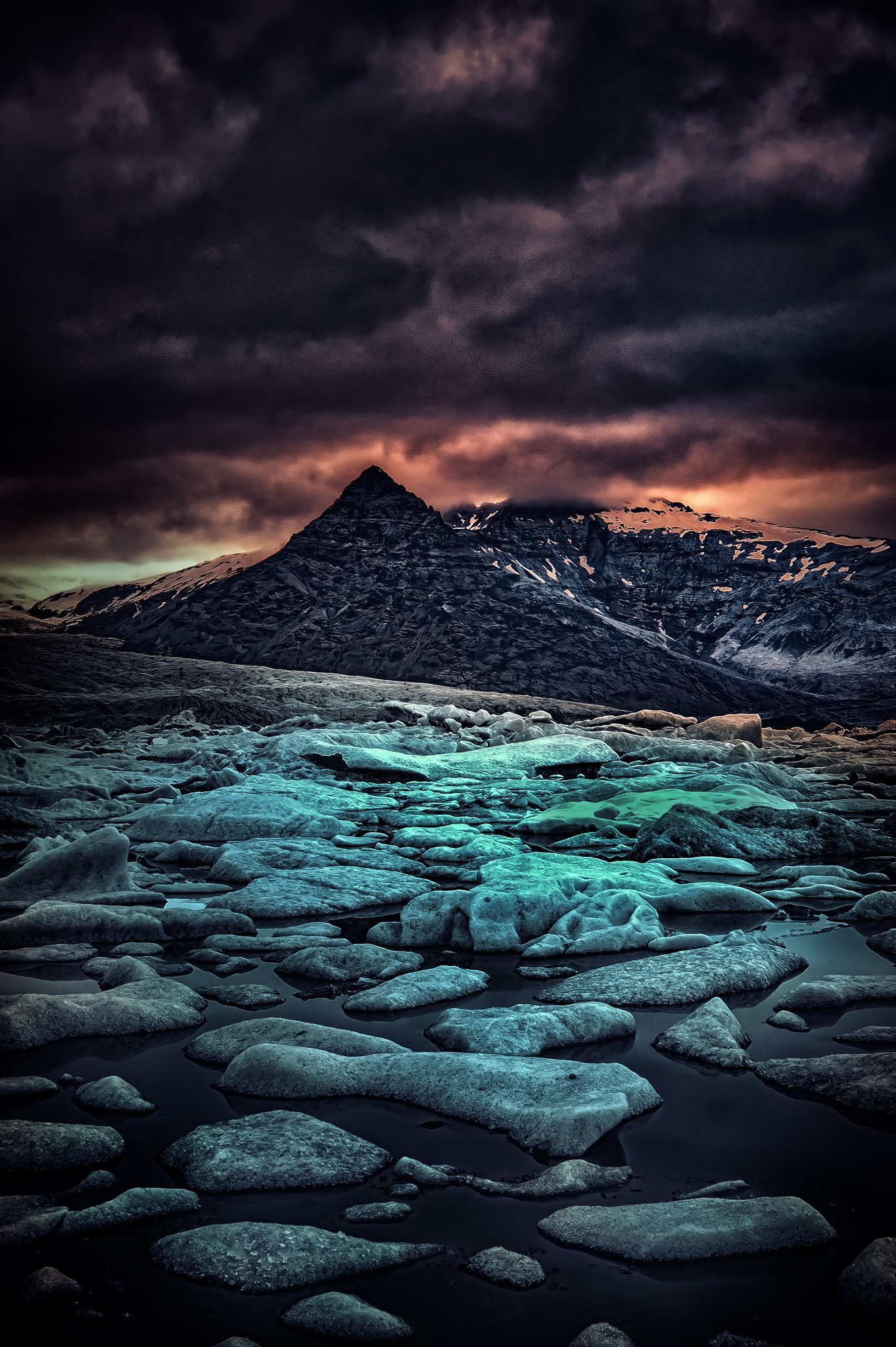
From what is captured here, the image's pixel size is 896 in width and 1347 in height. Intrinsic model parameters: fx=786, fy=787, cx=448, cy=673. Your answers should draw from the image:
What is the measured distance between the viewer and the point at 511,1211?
354 centimetres

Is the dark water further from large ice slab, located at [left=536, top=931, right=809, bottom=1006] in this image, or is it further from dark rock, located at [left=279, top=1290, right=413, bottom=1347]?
large ice slab, located at [left=536, top=931, right=809, bottom=1006]

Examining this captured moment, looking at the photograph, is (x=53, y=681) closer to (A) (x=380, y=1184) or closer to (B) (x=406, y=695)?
(B) (x=406, y=695)

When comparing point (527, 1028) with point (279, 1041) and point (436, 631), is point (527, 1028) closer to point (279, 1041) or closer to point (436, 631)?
point (279, 1041)

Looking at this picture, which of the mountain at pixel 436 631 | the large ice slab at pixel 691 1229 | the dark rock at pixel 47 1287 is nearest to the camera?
the dark rock at pixel 47 1287

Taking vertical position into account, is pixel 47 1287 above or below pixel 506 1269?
above

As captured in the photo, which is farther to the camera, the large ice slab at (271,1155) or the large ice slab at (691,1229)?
the large ice slab at (271,1155)

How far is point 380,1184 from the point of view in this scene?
148 inches

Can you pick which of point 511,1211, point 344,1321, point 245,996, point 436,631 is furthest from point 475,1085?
point 436,631

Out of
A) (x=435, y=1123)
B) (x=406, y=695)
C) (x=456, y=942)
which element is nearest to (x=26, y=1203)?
(x=435, y=1123)

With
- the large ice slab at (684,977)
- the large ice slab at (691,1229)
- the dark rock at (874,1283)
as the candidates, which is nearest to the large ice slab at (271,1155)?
the large ice slab at (691,1229)

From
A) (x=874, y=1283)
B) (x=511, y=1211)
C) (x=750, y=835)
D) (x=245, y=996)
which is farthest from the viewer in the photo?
(x=750, y=835)

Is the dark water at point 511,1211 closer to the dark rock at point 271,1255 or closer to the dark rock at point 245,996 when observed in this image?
the dark rock at point 271,1255

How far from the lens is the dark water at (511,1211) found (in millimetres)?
2854

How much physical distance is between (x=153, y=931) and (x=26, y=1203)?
173 inches
